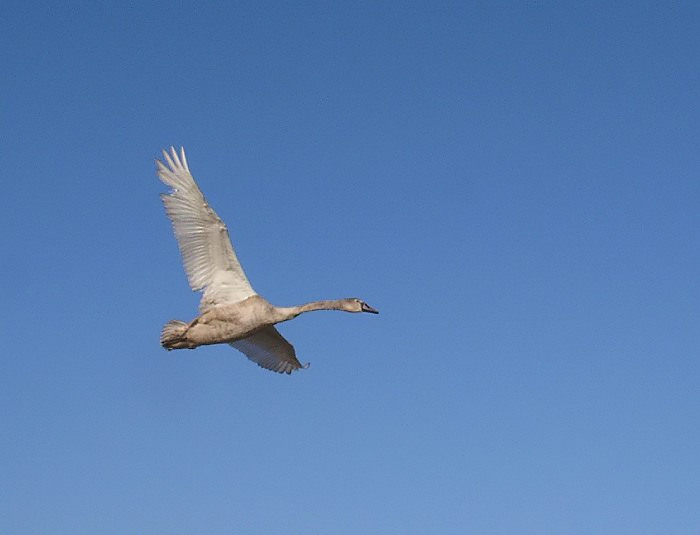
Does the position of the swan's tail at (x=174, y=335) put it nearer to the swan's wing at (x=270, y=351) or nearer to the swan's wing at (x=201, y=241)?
the swan's wing at (x=201, y=241)

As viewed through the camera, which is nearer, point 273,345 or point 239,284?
point 239,284

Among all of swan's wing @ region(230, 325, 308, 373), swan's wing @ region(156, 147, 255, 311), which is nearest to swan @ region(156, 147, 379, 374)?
swan's wing @ region(156, 147, 255, 311)

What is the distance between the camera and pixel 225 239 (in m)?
37.0

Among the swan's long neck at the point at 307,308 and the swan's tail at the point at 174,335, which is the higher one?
the swan's long neck at the point at 307,308

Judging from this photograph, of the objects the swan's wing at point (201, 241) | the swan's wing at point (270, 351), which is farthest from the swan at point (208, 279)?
the swan's wing at point (270, 351)

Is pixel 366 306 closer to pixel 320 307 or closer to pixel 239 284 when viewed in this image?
pixel 320 307

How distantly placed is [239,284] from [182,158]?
4.24 meters

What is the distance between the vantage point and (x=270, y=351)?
41938 mm

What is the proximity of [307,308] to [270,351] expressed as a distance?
205 inches

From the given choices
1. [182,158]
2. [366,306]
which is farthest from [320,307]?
[182,158]

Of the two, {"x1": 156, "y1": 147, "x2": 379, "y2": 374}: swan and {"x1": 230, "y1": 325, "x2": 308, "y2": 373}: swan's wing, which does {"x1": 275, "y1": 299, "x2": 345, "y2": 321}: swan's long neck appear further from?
{"x1": 230, "y1": 325, "x2": 308, "y2": 373}: swan's wing

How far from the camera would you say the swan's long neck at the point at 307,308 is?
120 feet

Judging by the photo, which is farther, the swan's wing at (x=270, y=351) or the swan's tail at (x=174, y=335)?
the swan's wing at (x=270, y=351)

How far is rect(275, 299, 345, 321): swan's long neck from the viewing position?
36.6 metres
